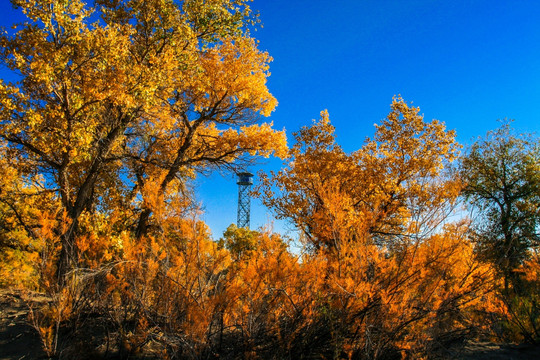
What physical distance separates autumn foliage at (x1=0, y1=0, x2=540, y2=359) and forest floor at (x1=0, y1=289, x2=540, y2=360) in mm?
196

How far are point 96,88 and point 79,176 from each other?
12.2ft

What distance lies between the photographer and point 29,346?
4.01 metres

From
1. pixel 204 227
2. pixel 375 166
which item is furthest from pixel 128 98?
pixel 375 166

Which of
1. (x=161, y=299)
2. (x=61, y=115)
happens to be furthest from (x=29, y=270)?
(x=161, y=299)

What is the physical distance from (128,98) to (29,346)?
4316mm

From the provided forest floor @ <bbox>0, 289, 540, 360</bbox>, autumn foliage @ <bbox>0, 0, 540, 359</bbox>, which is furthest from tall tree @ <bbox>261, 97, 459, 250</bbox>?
forest floor @ <bbox>0, 289, 540, 360</bbox>

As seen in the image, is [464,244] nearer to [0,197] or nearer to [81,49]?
[81,49]

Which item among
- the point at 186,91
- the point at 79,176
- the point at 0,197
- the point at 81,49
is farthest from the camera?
the point at 186,91

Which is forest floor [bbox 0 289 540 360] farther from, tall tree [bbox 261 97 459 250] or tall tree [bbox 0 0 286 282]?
tall tree [bbox 261 97 459 250]

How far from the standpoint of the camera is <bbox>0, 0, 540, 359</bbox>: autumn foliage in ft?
11.0

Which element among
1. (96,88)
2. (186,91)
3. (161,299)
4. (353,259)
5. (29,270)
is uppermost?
(186,91)

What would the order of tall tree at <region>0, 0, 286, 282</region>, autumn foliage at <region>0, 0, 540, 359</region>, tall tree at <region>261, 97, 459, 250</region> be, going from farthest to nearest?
tall tree at <region>261, 97, 459, 250</region> → tall tree at <region>0, 0, 286, 282</region> → autumn foliage at <region>0, 0, 540, 359</region>

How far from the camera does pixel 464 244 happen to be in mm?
3861

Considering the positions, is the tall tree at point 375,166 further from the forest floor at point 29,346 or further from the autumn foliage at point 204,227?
the forest floor at point 29,346
